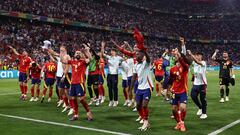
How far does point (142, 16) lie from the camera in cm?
8019

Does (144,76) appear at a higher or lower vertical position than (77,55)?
lower

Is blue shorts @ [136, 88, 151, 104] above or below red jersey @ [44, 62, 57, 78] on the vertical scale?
below

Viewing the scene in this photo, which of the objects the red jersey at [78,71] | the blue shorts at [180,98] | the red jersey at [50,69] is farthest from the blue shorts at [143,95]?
the red jersey at [50,69]

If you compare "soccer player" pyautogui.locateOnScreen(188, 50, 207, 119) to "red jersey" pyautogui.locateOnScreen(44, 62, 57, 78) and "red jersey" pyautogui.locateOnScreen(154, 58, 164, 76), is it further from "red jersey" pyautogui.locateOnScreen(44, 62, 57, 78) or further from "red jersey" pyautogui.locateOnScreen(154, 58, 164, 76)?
"red jersey" pyautogui.locateOnScreen(44, 62, 57, 78)

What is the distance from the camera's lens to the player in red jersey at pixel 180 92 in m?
10.3

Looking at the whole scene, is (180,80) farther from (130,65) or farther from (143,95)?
(130,65)

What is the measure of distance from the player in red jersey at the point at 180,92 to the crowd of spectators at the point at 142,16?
35125mm

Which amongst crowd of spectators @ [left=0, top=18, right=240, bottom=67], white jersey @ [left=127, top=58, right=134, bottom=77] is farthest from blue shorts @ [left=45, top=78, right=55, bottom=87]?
crowd of spectators @ [left=0, top=18, right=240, bottom=67]

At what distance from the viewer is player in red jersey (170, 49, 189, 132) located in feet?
33.9

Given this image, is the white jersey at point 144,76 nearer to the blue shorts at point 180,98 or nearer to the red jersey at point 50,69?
the blue shorts at point 180,98

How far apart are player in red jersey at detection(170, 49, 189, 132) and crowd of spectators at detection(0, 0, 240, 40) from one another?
35125mm

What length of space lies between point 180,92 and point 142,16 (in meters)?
70.8

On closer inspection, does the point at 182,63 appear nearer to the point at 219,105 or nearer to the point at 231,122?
the point at 231,122

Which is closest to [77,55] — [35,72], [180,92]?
[180,92]
